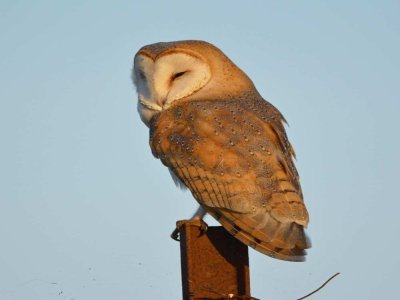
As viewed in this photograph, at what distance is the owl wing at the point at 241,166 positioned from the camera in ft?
18.4

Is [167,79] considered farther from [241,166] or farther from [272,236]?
[272,236]

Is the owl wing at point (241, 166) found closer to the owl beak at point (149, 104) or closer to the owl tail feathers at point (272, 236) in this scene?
the owl tail feathers at point (272, 236)

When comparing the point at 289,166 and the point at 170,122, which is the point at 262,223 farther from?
the point at 170,122

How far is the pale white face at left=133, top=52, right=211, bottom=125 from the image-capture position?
277 inches

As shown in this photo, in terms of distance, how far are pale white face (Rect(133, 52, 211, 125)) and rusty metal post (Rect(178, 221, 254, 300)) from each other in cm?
252

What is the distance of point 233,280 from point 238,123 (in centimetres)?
215

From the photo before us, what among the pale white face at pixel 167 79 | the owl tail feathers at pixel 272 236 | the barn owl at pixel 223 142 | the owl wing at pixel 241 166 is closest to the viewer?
the owl tail feathers at pixel 272 236

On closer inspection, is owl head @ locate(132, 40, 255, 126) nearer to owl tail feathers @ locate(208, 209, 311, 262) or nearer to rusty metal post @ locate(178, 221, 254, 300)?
owl tail feathers @ locate(208, 209, 311, 262)

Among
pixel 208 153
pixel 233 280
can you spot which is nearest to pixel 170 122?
pixel 208 153

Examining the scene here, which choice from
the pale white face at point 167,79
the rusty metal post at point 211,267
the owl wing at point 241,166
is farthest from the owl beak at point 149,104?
the rusty metal post at point 211,267

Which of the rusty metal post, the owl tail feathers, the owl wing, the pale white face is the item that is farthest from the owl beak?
the rusty metal post

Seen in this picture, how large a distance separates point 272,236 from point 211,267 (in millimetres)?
1192

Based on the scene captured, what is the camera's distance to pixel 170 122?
6.70 m

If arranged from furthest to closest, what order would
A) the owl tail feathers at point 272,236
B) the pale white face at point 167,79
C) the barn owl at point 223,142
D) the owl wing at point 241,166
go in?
the pale white face at point 167,79 → the barn owl at point 223,142 → the owl wing at point 241,166 → the owl tail feathers at point 272,236
